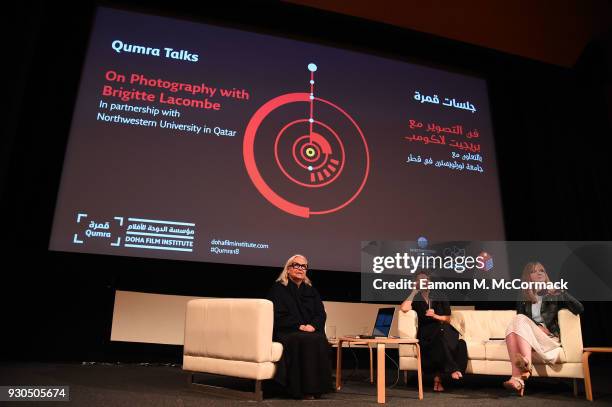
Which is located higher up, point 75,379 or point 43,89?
point 43,89

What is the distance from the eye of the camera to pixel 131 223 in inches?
167

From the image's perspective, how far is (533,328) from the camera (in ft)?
10.5

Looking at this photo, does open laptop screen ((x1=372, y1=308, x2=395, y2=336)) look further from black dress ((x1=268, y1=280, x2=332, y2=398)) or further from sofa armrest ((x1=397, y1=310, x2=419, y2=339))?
black dress ((x1=268, y1=280, x2=332, y2=398))

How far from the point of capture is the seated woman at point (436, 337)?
11.1 feet

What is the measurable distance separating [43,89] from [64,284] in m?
1.90

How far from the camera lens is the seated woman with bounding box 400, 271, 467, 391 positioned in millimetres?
3379

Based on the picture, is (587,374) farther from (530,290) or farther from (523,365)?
(530,290)

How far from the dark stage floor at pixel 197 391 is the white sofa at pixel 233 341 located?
17 cm

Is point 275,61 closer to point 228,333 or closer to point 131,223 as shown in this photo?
point 131,223

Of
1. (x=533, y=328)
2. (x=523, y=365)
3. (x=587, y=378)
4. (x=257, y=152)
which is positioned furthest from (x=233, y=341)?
(x=257, y=152)

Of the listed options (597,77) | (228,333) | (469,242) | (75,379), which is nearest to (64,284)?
(75,379)

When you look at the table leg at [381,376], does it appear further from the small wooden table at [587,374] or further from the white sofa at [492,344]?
the small wooden table at [587,374]

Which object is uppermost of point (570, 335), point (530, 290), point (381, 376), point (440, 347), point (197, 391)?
point (530, 290)

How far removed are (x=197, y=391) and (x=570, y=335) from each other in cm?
255
